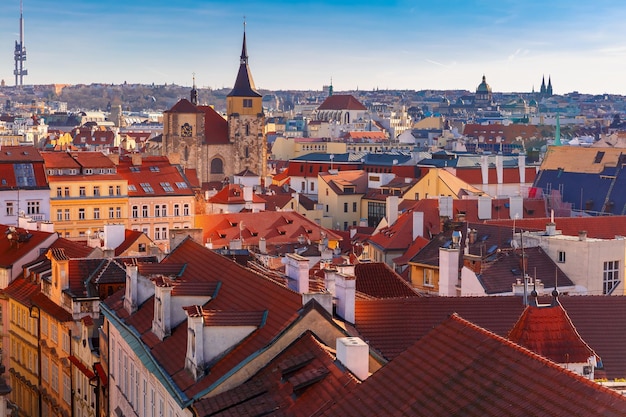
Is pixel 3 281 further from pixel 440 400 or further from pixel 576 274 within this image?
pixel 440 400

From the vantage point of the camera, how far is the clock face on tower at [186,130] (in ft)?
448

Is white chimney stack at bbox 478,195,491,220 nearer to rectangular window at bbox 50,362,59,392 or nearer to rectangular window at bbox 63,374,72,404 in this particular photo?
rectangular window at bbox 50,362,59,392

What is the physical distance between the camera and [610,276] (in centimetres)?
4400

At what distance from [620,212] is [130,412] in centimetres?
5624

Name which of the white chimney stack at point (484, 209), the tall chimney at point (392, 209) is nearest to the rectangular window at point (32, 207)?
the tall chimney at point (392, 209)

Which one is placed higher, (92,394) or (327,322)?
(327,322)

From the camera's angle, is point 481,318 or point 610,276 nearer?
point 481,318

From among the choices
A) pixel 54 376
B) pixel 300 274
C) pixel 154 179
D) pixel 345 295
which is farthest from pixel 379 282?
pixel 154 179

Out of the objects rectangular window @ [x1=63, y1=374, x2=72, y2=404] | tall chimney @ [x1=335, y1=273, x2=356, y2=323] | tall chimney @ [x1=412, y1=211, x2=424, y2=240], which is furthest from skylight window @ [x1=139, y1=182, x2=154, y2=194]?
tall chimney @ [x1=335, y1=273, x2=356, y2=323]

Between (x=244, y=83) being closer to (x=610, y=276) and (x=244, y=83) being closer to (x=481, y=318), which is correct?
(x=610, y=276)

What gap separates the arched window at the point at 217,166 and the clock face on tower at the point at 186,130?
4.60 m

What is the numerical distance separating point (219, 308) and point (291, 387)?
5.95 m

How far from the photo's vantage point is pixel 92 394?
117 ft

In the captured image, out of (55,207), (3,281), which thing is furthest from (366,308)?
(55,207)
